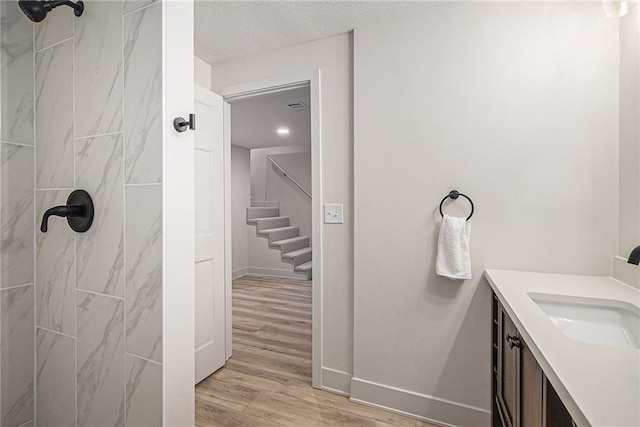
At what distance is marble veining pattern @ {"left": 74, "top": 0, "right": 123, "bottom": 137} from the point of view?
97 cm

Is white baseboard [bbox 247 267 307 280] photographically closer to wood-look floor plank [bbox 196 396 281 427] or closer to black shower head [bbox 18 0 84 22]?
wood-look floor plank [bbox 196 396 281 427]

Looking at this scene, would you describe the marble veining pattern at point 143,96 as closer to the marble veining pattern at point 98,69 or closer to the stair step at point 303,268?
the marble veining pattern at point 98,69

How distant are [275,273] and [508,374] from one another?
184 inches

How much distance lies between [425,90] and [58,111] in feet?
5.63

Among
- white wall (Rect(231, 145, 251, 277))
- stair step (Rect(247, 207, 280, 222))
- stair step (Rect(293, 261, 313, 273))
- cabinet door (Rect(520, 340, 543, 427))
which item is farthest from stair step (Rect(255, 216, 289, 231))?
cabinet door (Rect(520, 340, 543, 427))

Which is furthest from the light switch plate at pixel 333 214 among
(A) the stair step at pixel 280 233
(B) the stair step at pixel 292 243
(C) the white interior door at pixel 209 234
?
(A) the stair step at pixel 280 233

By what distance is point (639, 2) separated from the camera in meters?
1.24

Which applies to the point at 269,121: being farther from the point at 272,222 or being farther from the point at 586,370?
the point at 586,370

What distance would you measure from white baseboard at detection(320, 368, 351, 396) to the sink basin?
4.20 ft

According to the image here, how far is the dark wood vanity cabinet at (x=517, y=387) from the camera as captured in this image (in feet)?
2.40

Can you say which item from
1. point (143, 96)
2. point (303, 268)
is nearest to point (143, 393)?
point (143, 96)

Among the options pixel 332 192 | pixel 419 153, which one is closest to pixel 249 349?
pixel 332 192

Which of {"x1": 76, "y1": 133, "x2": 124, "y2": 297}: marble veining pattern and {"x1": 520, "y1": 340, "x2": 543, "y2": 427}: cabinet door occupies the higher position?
{"x1": 76, "y1": 133, "x2": 124, "y2": 297}: marble veining pattern

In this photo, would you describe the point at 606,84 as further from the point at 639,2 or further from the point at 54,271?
the point at 54,271
